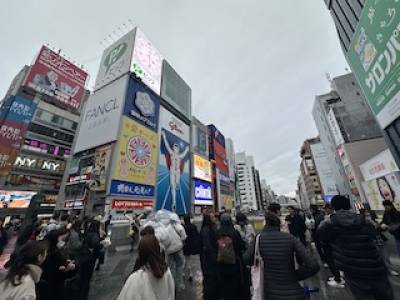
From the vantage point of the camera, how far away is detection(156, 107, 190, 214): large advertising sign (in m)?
22.8

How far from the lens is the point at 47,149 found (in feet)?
103

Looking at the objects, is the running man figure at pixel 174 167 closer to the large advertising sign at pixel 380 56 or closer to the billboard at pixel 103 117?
the billboard at pixel 103 117

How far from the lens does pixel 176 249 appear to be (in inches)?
158

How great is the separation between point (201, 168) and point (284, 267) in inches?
1231

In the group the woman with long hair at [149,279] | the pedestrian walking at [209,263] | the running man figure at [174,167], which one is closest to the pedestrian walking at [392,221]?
the pedestrian walking at [209,263]

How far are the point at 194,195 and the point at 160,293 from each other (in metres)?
28.2

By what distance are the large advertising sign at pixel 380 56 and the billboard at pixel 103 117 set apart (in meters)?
19.5

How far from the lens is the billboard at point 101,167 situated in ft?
55.0

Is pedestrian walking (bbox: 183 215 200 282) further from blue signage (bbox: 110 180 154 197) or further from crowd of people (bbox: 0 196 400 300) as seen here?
blue signage (bbox: 110 180 154 197)

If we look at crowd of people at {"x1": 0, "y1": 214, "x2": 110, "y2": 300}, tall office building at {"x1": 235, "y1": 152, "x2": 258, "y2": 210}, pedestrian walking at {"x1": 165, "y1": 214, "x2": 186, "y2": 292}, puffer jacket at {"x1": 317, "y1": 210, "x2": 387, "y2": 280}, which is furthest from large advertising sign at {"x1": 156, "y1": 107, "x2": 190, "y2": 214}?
tall office building at {"x1": 235, "y1": 152, "x2": 258, "y2": 210}

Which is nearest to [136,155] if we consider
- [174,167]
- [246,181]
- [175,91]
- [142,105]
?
[142,105]

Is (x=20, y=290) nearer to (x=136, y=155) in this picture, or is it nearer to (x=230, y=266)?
(x=230, y=266)

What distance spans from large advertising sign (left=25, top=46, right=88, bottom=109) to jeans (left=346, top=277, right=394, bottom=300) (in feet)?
129

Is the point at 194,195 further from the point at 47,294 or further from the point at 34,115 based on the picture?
the point at 34,115
